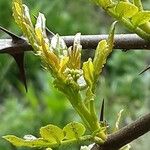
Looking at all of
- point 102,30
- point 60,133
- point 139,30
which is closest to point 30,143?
point 60,133

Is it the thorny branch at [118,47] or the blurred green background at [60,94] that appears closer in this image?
the thorny branch at [118,47]

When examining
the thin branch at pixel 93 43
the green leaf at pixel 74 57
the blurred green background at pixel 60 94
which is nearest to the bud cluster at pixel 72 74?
the green leaf at pixel 74 57

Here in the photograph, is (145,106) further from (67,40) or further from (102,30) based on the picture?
(67,40)

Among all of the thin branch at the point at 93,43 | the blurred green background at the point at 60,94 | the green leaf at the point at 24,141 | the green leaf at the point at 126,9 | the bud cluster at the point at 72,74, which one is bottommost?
the blurred green background at the point at 60,94

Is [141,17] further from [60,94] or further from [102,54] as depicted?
[60,94]

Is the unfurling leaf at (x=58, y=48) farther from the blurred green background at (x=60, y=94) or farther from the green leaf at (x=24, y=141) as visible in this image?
the blurred green background at (x=60, y=94)
